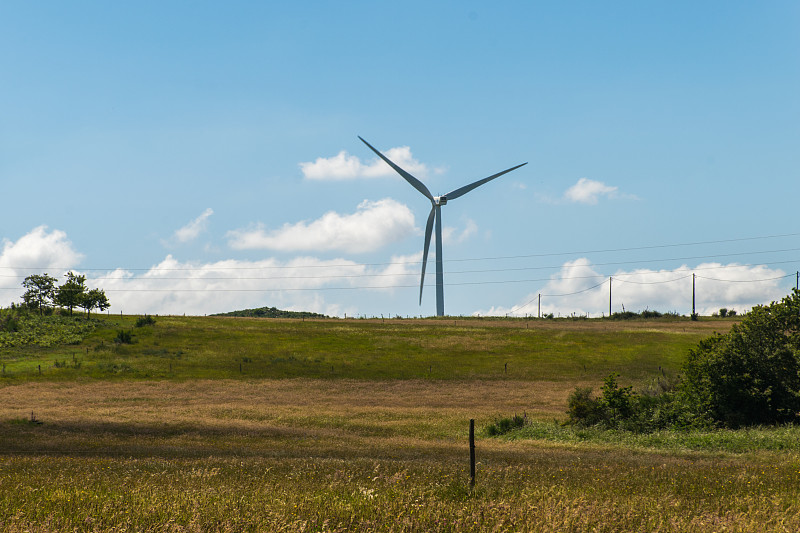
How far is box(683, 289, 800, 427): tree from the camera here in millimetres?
35719

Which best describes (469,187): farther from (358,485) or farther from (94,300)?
(358,485)

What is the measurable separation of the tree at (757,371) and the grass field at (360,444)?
423 cm

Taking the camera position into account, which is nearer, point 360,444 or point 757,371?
point 360,444

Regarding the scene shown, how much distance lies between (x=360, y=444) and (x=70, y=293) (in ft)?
329

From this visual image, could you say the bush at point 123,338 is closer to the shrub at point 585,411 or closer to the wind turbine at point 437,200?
Answer: the wind turbine at point 437,200

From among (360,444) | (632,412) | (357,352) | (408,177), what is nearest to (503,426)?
(632,412)

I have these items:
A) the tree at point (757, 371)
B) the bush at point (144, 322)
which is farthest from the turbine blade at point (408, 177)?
the tree at point (757, 371)

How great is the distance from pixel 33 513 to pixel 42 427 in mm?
33662

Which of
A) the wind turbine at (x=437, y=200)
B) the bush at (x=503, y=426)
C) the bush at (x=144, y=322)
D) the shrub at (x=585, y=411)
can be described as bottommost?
the bush at (x=503, y=426)

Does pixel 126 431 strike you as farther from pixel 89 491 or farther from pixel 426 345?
pixel 426 345

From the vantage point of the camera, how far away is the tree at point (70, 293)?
116 m

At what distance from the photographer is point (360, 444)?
32.7 meters

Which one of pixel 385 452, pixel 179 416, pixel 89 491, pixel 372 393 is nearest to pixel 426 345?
pixel 372 393

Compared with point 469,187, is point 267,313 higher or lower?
lower
